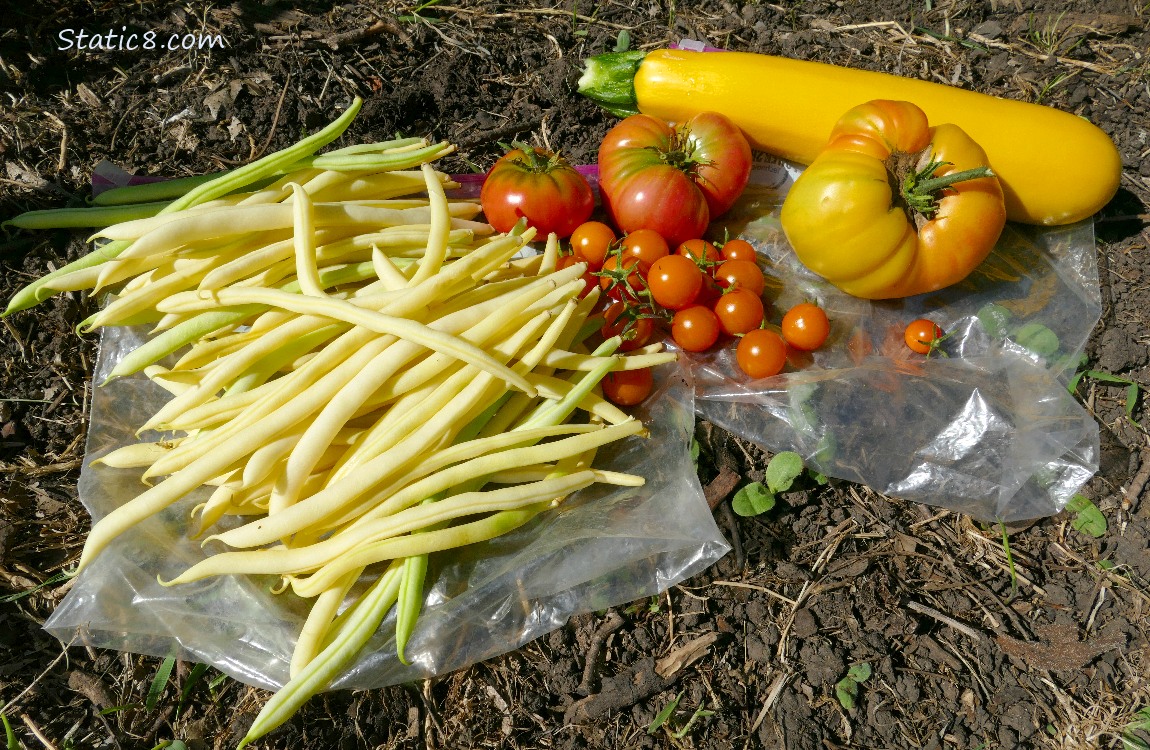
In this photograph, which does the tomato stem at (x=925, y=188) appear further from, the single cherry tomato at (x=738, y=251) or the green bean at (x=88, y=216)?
the green bean at (x=88, y=216)

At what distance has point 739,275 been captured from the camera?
2.46 m

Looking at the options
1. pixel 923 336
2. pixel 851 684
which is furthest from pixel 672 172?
pixel 851 684

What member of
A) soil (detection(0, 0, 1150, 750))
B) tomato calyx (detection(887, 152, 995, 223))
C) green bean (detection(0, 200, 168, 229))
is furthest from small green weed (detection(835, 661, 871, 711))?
green bean (detection(0, 200, 168, 229))

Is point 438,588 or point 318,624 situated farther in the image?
point 438,588

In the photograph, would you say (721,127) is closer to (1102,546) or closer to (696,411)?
(696,411)

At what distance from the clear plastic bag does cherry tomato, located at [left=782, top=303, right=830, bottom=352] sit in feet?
2.04

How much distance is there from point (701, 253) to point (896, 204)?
617mm

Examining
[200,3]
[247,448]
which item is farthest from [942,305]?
[200,3]

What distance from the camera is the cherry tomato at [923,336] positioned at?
2486 mm

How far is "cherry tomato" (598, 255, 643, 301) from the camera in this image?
7.78 feet

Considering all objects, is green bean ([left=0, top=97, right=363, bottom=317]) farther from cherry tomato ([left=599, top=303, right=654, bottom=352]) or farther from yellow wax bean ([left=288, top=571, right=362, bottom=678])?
yellow wax bean ([left=288, top=571, right=362, bottom=678])

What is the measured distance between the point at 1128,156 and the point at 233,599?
11.8 ft

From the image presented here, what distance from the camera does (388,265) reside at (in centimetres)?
202

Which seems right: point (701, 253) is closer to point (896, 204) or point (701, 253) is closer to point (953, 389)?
point (896, 204)
